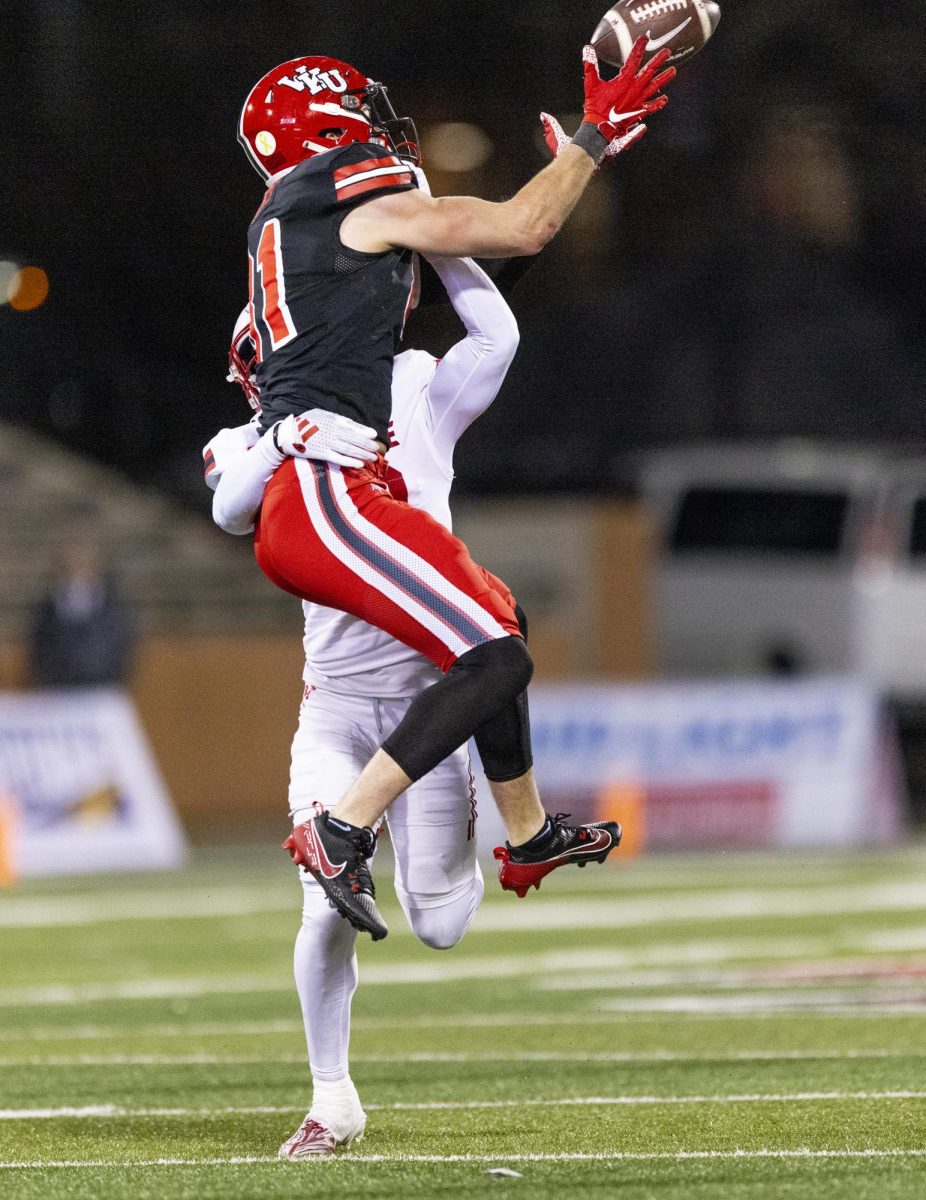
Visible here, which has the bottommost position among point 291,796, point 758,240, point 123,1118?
point 758,240

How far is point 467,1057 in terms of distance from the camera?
6.74m

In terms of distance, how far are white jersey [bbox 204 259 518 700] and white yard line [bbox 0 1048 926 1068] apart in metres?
2.07

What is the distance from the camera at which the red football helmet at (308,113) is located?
4.85 m

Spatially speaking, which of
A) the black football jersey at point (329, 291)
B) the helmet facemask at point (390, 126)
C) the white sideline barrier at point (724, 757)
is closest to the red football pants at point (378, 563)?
the black football jersey at point (329, 291)

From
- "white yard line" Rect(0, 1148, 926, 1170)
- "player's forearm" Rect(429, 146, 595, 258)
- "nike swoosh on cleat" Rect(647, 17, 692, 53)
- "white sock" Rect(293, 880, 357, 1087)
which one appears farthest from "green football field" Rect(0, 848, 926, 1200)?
"nike swoosh on cleat" Rect(647, 17, 692, 53)

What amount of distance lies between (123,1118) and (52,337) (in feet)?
47.7

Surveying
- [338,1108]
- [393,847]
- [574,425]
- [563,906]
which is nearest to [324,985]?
[338,1108]

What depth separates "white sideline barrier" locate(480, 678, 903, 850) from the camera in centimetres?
1448

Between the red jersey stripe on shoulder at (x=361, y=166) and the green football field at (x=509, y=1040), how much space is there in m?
2.02

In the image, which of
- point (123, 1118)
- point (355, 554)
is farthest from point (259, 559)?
point (123, 1118)

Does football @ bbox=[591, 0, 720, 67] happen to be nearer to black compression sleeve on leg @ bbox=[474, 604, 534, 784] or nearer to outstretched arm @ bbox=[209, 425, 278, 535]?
outstretched arm @ bbox=[209, 425, 278, 535]

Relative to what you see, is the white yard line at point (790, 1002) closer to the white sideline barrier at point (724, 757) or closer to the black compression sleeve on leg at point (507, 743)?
the black compression sleeve on leg at point (507, 743)

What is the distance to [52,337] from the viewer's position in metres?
19.3

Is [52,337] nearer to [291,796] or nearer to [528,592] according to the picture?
[528,592]
